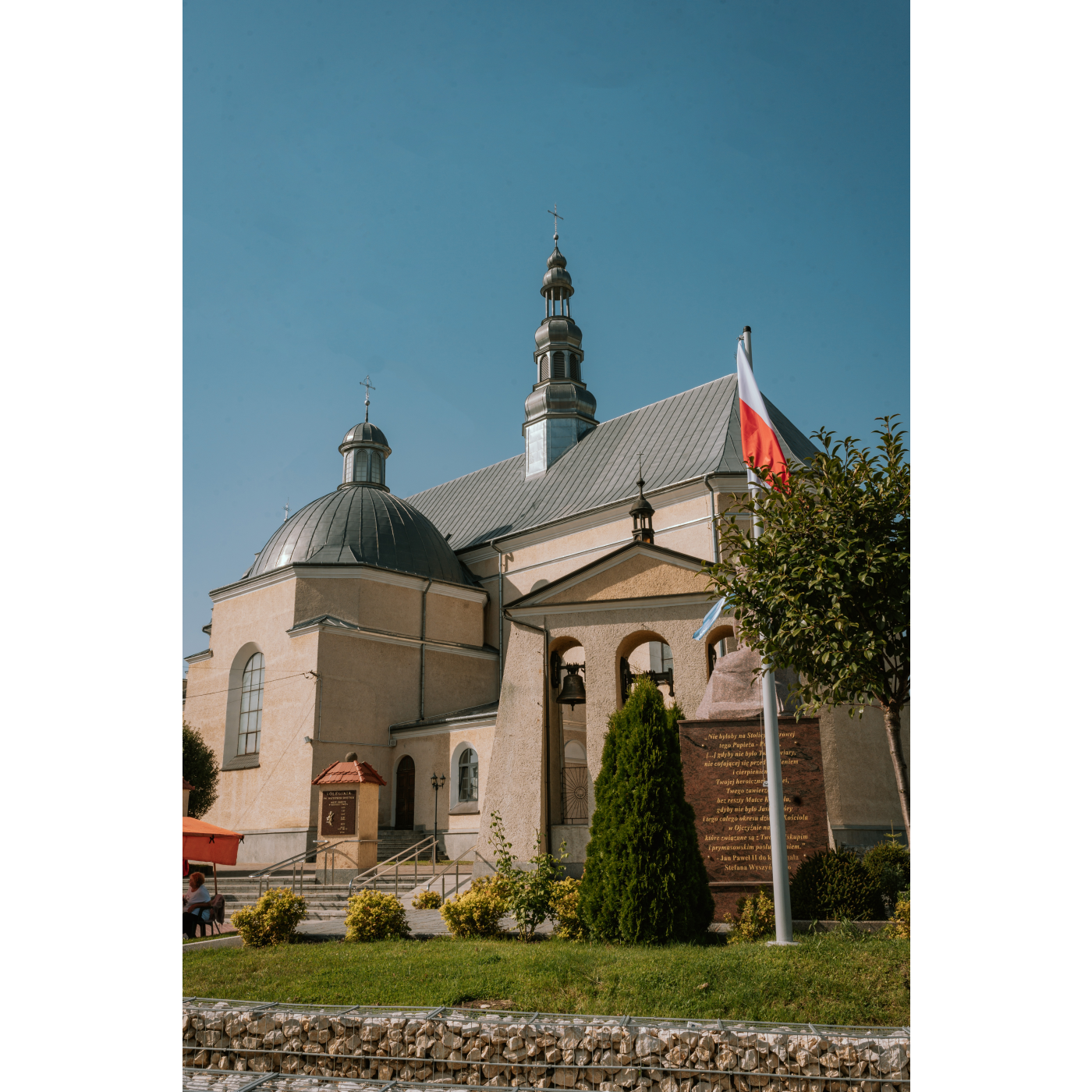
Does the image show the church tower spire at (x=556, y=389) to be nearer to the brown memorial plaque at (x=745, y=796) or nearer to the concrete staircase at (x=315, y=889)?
the concrete staircase at (x=315, y=889)

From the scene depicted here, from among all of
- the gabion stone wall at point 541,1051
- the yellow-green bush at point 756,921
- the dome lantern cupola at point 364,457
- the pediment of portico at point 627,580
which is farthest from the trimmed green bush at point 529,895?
the dome lantern cupola at point 364,457

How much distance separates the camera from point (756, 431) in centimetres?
1040

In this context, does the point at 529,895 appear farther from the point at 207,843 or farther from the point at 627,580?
the point at 207,843

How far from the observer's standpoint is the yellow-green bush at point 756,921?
381 inches

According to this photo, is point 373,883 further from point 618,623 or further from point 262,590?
point 262,590

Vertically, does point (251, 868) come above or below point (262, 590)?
below

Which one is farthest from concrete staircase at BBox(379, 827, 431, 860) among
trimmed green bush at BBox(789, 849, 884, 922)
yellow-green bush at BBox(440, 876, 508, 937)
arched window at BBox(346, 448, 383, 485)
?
trimmed green bush at BBox(789, 849, 884, 922)

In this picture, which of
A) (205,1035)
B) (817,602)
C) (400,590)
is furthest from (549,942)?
(400,590)

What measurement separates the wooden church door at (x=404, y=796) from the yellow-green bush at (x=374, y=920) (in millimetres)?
14935

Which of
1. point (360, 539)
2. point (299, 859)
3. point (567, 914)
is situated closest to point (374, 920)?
point (567, 914)

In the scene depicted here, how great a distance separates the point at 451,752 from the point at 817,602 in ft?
56.3

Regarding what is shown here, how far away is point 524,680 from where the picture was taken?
16.6 meters

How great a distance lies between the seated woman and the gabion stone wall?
6.51 m

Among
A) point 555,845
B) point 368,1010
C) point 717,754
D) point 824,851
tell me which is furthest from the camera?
point 555,845
